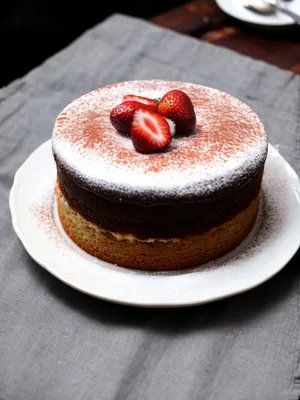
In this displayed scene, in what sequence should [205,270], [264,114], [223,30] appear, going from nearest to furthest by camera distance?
[205,270] → [264,114] → [223,30]

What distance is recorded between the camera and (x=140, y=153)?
1.59m

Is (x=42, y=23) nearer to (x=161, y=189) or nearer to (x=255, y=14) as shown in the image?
(x=255, y=14)

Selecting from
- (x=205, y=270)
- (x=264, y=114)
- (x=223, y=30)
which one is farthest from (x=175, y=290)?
(x=223, y=30)

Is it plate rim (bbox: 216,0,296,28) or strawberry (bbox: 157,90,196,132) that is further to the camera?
plate rim (bbox: 216,0,296,28)

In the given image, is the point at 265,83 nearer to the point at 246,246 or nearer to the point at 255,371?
the point at 246,246

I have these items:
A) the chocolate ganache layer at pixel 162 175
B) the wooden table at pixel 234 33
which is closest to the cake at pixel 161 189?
the chocolate ganache layer at pixel 162 175

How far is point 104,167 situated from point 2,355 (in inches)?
22.7

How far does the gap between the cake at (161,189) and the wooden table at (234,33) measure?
107cm

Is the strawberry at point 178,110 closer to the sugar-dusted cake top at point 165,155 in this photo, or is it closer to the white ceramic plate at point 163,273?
the sugar-dusted cake top at point 165,155

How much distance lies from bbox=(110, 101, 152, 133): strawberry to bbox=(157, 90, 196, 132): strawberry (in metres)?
0.05

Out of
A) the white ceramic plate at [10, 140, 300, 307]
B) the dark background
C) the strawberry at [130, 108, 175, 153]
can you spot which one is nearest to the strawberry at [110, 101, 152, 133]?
the strawberry at [130, 108, 175, 153]

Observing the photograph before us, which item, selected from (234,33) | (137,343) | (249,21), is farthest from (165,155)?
(234,33)

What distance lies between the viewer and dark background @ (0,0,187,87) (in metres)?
3.84

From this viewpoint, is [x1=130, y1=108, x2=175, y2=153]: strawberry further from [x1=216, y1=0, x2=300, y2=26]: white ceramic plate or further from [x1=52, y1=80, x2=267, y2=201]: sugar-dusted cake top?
[x1=216, y1=0, x2=300, y2=26]: white ceramic plate
